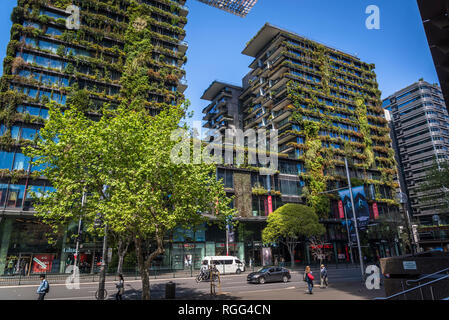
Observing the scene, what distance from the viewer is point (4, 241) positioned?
106 feet

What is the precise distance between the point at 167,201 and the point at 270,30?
205ft

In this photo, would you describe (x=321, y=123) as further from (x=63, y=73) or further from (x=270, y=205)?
(x=63, y=73)

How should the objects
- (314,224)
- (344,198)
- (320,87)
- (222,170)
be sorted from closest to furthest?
(344,198)
(314,224)
(222,170)
(320,87)

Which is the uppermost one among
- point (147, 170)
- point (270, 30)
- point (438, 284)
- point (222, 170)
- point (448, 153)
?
point (270, 30)

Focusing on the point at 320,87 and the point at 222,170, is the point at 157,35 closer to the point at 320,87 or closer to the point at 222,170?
the point at 222,170

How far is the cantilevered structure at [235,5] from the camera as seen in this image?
45438 millimetres

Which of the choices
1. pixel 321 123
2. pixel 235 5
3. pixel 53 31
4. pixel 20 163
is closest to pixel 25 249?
pixel 20 163

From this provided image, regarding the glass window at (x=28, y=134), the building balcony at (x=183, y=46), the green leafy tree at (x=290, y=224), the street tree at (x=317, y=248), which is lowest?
the street tree at (x=317, y=248)

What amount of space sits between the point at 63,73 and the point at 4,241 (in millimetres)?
23499

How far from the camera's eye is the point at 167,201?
50.1 feet

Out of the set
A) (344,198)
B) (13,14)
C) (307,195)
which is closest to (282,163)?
(307,195)

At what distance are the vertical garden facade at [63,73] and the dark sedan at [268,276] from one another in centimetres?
2280

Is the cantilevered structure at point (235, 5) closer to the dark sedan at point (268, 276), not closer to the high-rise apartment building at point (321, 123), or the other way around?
the high-rise apartment building at point (321, 123)

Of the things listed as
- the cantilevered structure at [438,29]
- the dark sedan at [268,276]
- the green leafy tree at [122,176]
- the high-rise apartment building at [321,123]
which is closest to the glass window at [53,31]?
the green leafy tree at [122,176]
